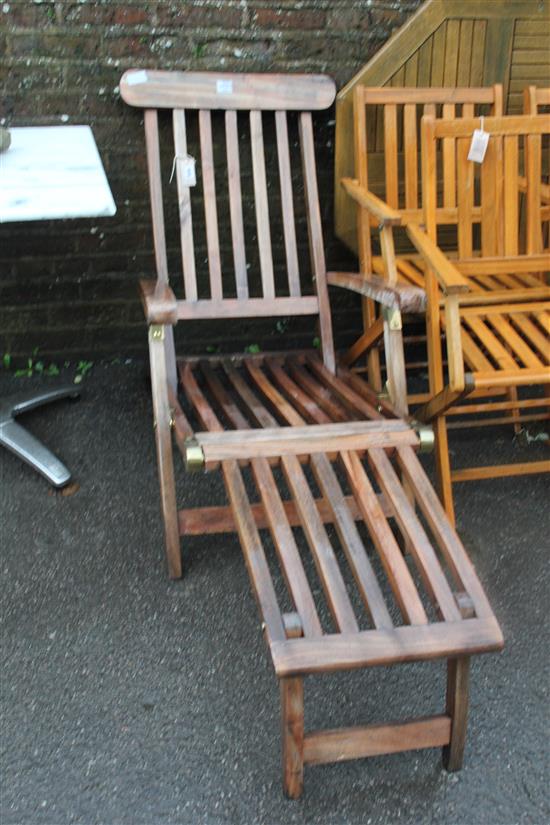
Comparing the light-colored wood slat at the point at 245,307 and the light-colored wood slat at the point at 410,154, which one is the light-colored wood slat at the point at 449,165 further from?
the light-colored wood slat at the point at 245,307

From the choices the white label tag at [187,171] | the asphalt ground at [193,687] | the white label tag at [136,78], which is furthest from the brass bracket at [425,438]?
the white label tag at [136,78]

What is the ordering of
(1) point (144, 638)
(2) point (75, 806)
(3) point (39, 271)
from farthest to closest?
1. (3) point (39, 271)
2. (1) point (144, 638)
3. (2) point (75, 806)

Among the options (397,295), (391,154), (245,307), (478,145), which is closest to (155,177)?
(245,307)

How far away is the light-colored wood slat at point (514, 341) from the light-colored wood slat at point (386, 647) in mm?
955

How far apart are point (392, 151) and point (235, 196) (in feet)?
2.02

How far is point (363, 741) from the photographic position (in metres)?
1.66

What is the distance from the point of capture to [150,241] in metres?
3.27

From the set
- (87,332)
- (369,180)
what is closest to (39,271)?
(87,332)

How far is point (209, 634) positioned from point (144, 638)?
6.9 inches

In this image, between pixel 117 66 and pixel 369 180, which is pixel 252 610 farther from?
pixel 117 66

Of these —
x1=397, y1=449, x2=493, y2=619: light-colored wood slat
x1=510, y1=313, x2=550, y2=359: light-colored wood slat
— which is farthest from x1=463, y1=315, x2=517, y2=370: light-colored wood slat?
x1=397, y1=449, x2=493, y2=619: light-colored wood slat

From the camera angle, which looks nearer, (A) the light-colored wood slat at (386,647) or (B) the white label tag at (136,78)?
(A) the light-colored wood slat at (386,647)

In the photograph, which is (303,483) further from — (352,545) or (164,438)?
(164,438)

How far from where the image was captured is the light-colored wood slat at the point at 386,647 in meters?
1.55
